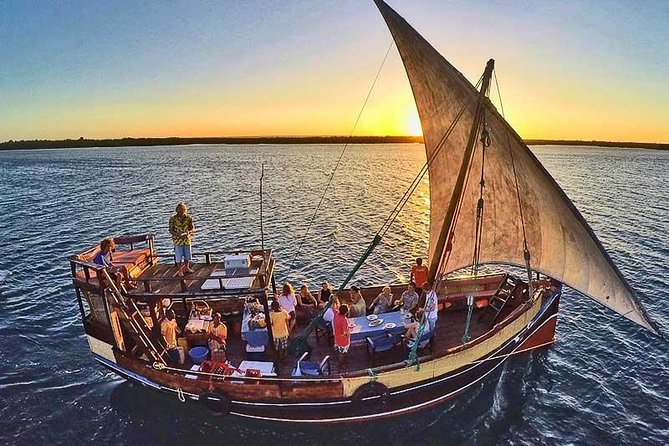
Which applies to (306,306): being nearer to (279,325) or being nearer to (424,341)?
(279,325)

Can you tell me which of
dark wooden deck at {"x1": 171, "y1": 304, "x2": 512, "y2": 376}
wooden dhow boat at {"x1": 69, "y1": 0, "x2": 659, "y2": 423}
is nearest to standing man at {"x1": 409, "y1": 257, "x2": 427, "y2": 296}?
wooden dhow boat at {"x1": 69, "y1": 0, "x2": 659, "y2": 423}

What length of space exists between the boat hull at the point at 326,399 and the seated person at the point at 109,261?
3118mm

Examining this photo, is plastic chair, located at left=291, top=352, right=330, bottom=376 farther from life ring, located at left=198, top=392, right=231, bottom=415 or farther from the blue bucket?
the blue bucket

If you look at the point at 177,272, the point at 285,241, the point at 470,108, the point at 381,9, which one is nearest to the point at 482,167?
the point at 470,108

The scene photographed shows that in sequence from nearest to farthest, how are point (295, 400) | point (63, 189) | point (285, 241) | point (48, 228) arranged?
1. point (295, 400)
2. point (285, 241)
3. point (48, 228)
4. point (63, 189)

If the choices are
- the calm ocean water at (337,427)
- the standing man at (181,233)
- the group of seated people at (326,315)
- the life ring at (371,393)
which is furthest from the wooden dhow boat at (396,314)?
the calm ocean water at (337,427)

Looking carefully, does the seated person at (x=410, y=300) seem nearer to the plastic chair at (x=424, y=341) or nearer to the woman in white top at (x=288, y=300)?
the plastic chair at (x=424, y=341)

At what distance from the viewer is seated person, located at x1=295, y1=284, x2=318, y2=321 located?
16141 mm

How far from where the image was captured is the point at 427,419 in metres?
15.2

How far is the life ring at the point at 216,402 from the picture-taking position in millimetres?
13422

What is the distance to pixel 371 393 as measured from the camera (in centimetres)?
1341

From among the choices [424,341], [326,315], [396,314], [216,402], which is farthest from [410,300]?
[216,402]

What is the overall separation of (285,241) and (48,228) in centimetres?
2426

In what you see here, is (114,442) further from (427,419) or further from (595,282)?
(595,282)
